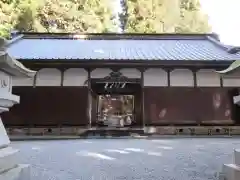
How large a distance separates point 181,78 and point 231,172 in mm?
8030

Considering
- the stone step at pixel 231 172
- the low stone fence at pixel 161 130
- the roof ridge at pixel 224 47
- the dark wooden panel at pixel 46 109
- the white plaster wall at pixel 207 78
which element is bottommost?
the stone step at pixel 231 172

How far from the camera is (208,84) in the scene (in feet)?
36.3

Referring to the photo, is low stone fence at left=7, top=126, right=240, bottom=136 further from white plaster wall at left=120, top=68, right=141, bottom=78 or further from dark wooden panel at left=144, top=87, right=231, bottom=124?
white plaster wall at left=120, top=68, right=141, bottom=78

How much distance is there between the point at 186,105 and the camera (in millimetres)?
10875

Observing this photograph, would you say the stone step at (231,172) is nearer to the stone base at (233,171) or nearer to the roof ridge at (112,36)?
the stone base at (233,171)

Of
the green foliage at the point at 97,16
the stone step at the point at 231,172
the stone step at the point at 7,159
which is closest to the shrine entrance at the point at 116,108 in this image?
the green foliage at the point at 97,16

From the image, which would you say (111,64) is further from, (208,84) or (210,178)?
(210,178)

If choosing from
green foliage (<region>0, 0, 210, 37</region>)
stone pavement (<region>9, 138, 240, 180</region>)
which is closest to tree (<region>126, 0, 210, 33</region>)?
green foliage (<region>0, 0, 210, 37</region>)

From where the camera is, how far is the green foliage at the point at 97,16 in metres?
18.3

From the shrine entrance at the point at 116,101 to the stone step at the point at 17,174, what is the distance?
758 centimetres

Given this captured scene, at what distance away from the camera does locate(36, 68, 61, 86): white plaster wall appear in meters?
10.9

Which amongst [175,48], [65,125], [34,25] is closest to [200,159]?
[65,125]

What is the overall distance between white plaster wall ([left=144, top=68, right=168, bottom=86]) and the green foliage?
10061 mm

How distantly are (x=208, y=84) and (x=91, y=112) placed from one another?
15.4 ft
